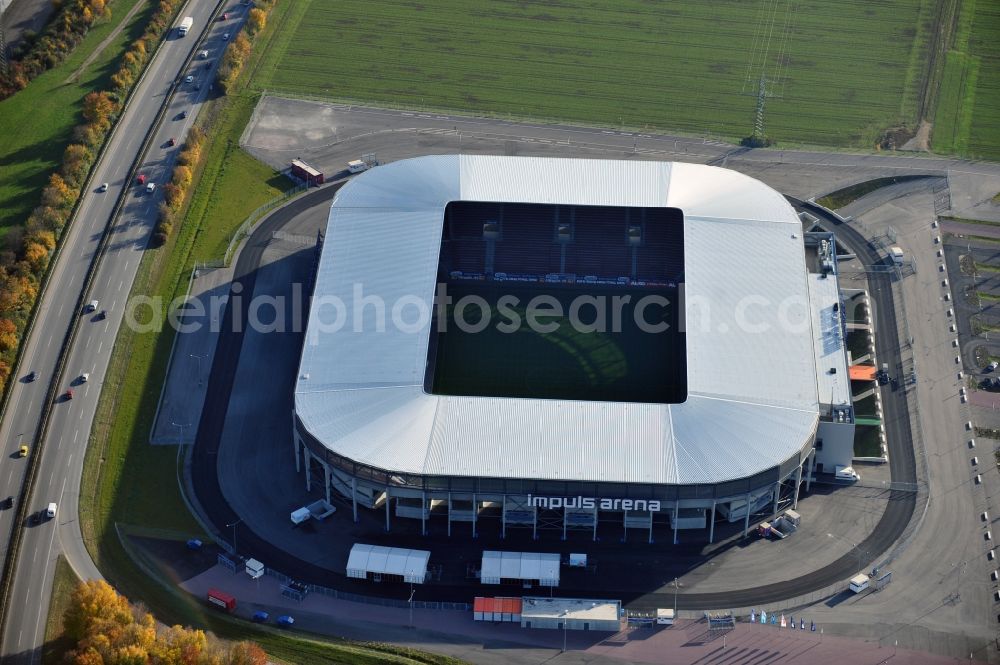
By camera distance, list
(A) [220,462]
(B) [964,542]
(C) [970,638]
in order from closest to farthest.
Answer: (C) [970,638]
(B) [964,542]
(A) [220,462]

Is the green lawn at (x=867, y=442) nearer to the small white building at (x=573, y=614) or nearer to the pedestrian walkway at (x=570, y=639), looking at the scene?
the pedestrian walkway at (x=570, y=639)

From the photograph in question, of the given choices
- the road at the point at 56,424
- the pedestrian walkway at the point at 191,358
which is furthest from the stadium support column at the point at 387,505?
the road at the point at 56,424

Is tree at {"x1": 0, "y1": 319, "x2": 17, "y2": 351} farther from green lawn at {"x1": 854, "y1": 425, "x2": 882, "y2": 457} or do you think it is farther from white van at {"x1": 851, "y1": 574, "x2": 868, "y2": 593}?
white van at {"x1": 851, "y1": 574, "x2": 868, "y2": 593}

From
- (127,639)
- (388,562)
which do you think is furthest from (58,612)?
(388,562)

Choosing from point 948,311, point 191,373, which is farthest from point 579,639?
point 948,311

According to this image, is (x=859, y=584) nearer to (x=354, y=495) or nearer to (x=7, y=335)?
(x=354, y=495)

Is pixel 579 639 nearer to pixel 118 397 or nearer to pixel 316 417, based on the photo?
pixel 316 417
